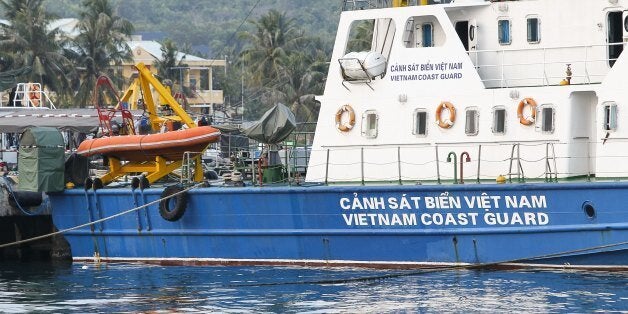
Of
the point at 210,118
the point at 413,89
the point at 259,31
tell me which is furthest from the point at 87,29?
the point at 413,89

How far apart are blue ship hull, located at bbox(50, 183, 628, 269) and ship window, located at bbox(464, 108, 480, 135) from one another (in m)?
1.34

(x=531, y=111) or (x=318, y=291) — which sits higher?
(x=531, y=111)

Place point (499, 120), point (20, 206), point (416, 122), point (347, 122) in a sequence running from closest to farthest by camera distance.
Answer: point (499, 120)
point (416, 122)
point (347, 122)
point (20, 206)

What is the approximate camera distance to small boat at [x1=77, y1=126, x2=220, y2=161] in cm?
2453

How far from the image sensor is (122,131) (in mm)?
26719

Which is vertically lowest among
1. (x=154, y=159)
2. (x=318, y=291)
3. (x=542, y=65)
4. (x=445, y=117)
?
(x=318, y=291)

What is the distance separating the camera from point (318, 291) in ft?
68.6

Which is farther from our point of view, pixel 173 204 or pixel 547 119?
pixel 173 204

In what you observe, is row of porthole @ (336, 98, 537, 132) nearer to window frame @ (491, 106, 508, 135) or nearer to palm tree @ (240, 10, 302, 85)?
window frame @ (491, 106, 508, 135)

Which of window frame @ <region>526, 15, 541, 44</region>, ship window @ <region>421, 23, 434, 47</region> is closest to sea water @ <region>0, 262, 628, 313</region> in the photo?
window frame @ <region>526, 15, 541, 44</region>

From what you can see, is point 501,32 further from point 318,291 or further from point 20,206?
point 20,206

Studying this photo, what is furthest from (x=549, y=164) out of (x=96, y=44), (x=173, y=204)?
(x=96, y=44)

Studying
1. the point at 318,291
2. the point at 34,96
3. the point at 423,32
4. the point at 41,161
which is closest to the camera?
the point at 318,291

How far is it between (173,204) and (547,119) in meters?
7.04
